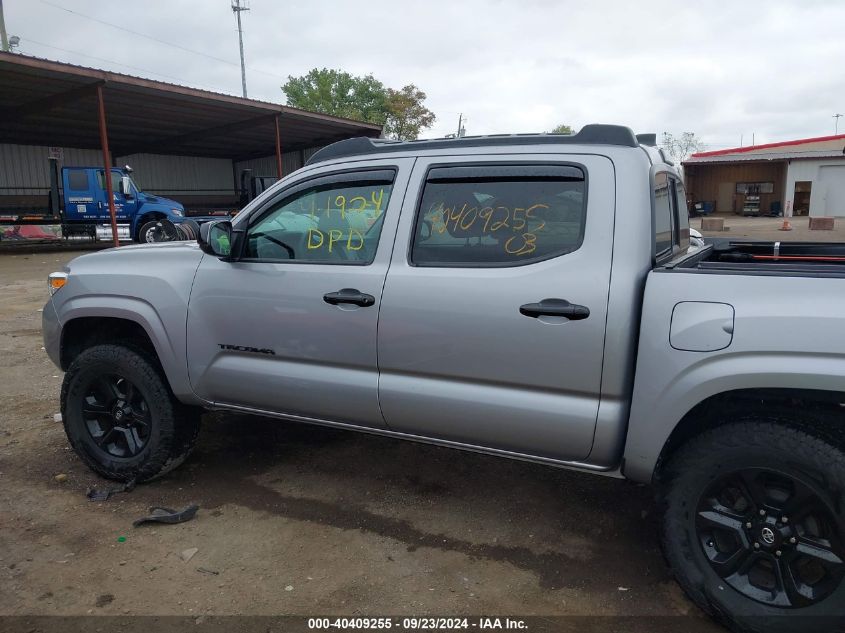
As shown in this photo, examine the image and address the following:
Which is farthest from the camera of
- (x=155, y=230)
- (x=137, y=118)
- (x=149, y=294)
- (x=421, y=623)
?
(x=137, y=118)

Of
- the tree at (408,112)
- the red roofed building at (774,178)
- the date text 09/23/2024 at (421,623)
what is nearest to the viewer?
the date text 09/23/2024 at (421,623)

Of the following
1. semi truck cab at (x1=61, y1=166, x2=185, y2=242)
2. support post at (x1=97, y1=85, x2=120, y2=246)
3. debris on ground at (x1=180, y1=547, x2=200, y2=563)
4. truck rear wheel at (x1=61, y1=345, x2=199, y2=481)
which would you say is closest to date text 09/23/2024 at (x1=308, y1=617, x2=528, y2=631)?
debris on ground at (x1=180, y1=547, x2=200, y2=563)

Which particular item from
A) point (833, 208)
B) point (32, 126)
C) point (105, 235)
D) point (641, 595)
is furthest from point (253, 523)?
point (833, 208)

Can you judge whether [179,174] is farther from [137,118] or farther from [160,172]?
[137,118]

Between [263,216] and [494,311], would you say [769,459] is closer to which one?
[494,311]

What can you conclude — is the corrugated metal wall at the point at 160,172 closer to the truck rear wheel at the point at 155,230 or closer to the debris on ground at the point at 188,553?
the truck rear wheel at the point at 155,230

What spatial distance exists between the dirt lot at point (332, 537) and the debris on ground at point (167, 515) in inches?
2.5

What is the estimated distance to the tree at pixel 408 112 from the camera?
47094 millimetres

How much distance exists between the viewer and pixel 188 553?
9.84 feet

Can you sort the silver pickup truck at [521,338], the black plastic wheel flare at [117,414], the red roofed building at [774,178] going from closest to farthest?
the silver pickup truck at [521,338] → the black plastic wheel flare at [117,414] → the red roofed building at [774,178]

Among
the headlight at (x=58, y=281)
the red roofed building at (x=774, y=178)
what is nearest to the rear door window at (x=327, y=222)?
the headlight at (x=58, y=281)

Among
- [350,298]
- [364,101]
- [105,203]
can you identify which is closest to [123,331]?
[350,298]

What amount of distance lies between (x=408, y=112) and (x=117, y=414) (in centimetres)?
4677

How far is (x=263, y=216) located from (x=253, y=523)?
63.8 inches
